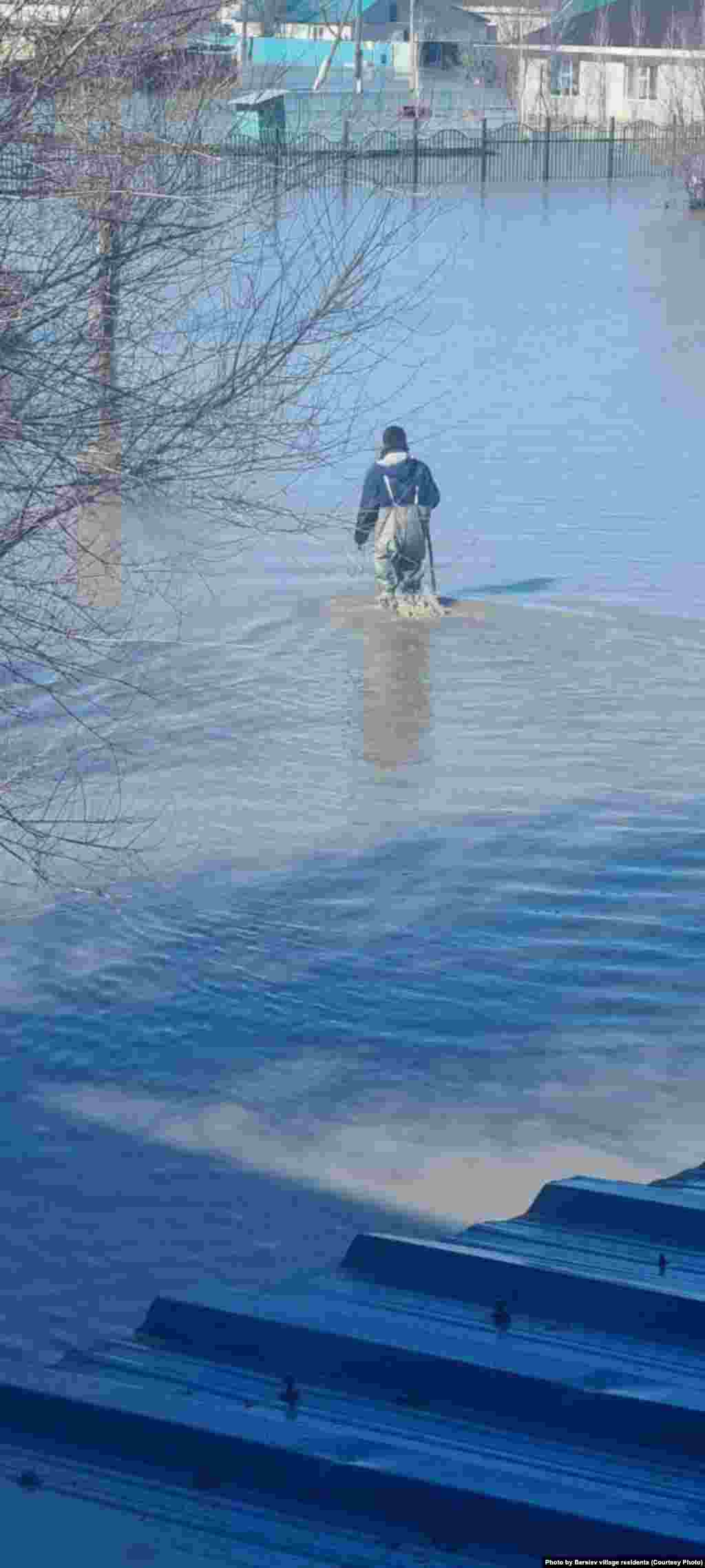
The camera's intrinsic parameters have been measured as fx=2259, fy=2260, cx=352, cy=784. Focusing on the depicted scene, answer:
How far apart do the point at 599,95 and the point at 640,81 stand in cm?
147

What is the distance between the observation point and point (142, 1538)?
4.02 metres

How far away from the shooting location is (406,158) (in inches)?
1067

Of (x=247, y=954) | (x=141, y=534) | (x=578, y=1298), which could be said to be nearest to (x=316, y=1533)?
(x=578, y=1298)

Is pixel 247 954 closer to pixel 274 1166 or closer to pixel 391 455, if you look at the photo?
pixel 274 1166

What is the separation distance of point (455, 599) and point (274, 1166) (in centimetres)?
920

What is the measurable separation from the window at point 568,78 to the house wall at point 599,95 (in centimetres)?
15

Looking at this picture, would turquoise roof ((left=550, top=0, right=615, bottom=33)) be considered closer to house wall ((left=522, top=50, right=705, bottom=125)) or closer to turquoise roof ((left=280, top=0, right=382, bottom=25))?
house wall ((left=522, top=50, right=705, bottom=125))

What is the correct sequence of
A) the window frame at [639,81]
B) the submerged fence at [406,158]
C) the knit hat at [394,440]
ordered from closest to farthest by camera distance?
1. the submerged fence at [406,158]
2. the knit hat at [394,440]
3. the window frame at [639,81]

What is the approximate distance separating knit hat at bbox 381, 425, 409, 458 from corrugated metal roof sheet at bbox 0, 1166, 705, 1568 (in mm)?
9612

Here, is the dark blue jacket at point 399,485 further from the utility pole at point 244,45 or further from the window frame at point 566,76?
the window frame at point 566,76

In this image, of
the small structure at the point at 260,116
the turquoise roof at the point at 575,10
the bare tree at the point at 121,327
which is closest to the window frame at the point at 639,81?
the turquoise roof at the point at 575,10

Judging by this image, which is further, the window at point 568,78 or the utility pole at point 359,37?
the window at point 568,78

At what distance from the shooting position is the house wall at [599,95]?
72.8 meters

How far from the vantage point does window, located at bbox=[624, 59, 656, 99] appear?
7850 cm
